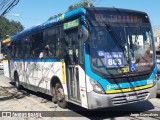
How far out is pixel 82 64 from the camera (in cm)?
811

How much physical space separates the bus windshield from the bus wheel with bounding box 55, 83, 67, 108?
7.75 ft

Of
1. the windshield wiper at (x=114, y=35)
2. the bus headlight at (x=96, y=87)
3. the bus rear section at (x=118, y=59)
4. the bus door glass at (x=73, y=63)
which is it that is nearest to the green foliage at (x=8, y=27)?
the bus door glass at (x=73, y=63)

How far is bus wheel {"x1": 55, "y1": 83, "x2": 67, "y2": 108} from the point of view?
32.2 ft

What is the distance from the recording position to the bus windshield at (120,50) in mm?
7973

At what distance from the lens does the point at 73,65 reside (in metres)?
Result: 8.78

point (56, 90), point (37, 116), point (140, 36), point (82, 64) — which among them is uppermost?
point (140, 36)

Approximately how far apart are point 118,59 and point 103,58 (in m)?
0.46

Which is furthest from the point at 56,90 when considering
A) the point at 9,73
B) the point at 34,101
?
the point at 9,73

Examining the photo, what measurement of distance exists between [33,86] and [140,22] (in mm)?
6031

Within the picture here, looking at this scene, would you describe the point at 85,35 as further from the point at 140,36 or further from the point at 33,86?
the point at 33,86

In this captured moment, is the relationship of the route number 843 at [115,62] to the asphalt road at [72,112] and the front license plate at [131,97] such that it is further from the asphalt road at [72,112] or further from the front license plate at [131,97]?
the asphalt road at [72,112]

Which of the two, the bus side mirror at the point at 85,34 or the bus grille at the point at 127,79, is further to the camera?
the bus grille at the point at 127,79

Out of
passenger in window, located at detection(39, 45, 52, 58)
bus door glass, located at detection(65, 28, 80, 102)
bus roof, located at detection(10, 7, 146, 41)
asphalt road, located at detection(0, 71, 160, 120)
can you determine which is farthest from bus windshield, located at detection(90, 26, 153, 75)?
passenger in window, located at detection(39, 45, 52, 58)

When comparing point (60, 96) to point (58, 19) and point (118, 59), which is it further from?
point (118, 59)
